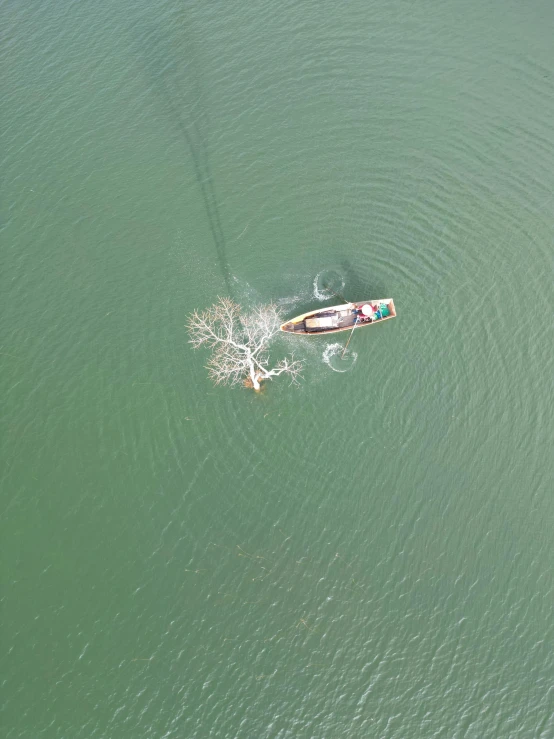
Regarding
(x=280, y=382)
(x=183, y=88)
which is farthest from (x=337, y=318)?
(x=183, y=88)

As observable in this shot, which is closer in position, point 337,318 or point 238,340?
point 238,340

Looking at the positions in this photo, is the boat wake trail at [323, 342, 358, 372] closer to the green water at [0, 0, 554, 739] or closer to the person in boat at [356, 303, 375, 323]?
the green water at [0, 0, 554, 739]

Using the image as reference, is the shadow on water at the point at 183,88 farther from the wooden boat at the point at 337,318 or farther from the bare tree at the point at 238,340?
the wooden boat at the point at 337,318

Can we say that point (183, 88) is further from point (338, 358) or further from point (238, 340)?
point (338, 358)

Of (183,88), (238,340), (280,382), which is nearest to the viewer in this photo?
(280,382)

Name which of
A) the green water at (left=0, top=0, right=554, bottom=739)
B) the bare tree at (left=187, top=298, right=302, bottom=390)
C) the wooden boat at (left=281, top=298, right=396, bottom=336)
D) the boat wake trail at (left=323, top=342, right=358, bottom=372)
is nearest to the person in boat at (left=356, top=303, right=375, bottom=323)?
the wooden boat at (left=281, top=298, right=396, bottom=336)

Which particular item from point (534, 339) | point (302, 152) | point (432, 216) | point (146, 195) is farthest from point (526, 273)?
point (146, 195)

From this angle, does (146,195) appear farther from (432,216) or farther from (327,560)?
(327,560)
